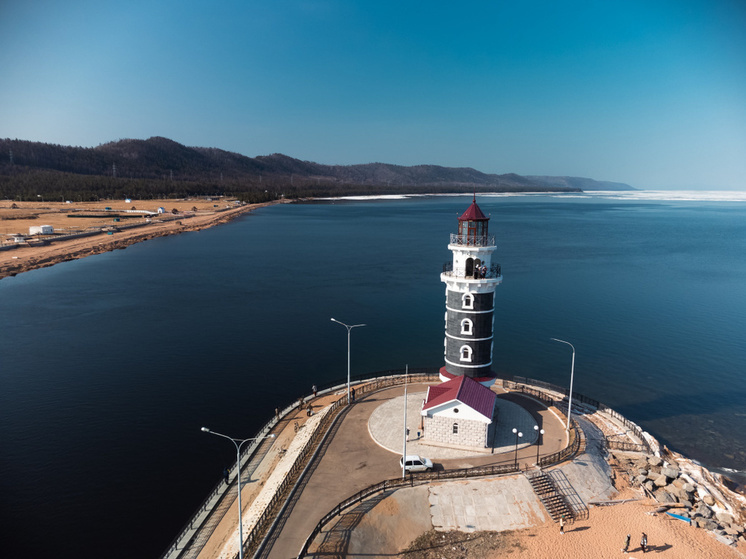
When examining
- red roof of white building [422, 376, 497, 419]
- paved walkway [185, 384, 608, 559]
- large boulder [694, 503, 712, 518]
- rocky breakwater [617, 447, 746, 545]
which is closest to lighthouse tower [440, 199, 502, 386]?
red roof of white building [422, 376, 497, 419]

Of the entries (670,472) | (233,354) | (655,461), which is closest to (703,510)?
(670,472)

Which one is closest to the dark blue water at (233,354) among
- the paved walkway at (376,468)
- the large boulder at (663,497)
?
the paved walkway at (376,468)

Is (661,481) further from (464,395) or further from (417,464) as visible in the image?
(417,464)

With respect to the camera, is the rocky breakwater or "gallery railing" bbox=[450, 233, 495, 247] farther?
"gallery railing" bbox=[450, 233, 495, 247]

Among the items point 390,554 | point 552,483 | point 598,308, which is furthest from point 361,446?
point 598,308

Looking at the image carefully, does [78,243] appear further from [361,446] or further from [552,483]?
[552,483]

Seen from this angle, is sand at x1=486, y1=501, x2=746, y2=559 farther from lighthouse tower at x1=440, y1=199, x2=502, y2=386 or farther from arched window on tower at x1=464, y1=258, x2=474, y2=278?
arched window on tower at x1=464, y1=258, x2=474, y2=278
